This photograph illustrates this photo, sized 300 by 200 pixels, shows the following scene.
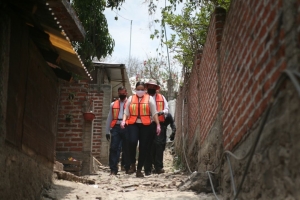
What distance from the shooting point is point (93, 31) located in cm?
1035

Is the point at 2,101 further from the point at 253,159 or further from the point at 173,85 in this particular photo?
the point at 173,85

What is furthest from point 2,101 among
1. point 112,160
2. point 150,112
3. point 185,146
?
point 185,146

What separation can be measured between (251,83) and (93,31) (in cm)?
729

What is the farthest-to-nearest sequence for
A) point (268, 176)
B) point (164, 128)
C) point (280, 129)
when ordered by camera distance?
point (164, 128)
point (268, 176)
point (280, 129)

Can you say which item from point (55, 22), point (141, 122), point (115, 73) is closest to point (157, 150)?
point (141, 122)

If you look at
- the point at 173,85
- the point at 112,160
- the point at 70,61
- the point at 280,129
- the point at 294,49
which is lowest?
the point at 112,160

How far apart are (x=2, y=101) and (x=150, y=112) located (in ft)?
14.7

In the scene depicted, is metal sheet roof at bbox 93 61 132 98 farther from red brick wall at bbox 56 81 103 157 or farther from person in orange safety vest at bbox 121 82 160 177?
person in orange safety vest at bbox 121 82 160 177

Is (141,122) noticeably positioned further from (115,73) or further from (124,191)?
(115,73)

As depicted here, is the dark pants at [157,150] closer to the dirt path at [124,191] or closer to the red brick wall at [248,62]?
the dirt path at [124,191]

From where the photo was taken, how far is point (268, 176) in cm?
302

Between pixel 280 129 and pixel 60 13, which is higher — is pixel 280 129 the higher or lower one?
the lower one

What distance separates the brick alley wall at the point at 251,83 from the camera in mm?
2564

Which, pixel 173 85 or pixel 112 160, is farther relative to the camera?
pixel 173 85
